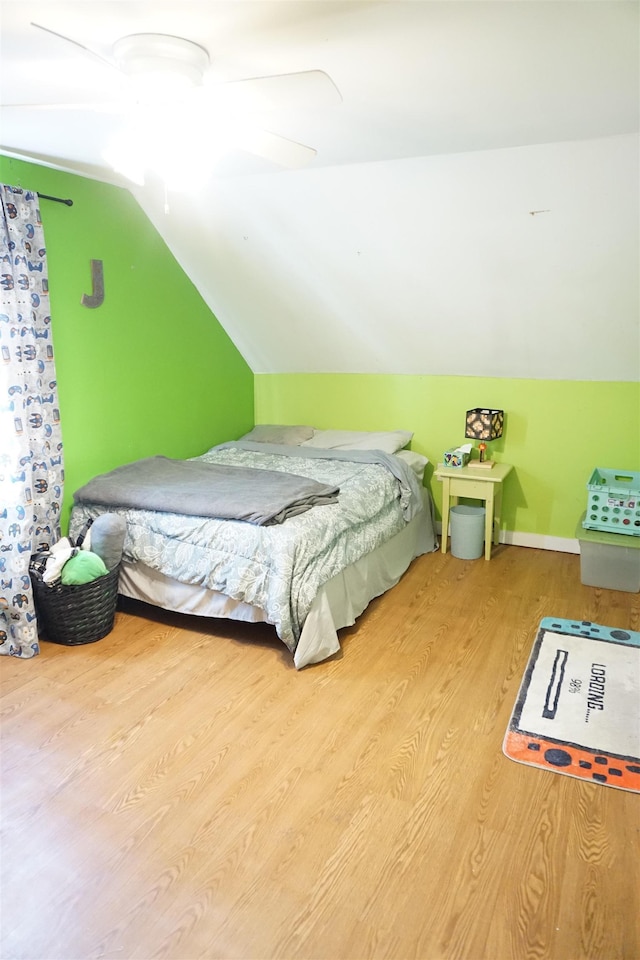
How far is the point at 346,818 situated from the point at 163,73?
87.3 inches

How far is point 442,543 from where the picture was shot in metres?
4.26

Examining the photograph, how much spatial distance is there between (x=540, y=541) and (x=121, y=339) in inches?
112

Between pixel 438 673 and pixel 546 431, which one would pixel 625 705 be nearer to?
pixel 438 673

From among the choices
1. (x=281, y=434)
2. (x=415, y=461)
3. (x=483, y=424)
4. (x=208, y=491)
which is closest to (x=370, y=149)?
(x=208, y=491)

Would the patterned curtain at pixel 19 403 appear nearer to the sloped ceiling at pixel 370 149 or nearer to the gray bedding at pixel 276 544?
the sloped ceiling at pixel 370 149

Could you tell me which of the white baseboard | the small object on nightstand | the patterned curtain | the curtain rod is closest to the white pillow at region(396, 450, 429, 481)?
the small object on nightstand

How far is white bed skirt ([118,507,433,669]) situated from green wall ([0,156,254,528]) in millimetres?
586

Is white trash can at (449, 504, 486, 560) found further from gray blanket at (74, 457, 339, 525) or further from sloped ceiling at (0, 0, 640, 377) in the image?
gray blanket at (74, 457, 339, 525)

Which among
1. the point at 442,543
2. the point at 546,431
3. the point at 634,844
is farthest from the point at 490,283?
the point at 634,844

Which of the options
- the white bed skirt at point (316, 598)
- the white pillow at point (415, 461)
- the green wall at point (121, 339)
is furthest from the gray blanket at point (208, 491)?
the white pillow at point (415, 461)

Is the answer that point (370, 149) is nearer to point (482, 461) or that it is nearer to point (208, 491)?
point (208, 491)

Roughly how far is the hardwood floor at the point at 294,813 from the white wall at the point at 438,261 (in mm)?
1786

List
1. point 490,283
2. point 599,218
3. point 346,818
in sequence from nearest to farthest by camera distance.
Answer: point 346,818, point 599,218, point 490,283

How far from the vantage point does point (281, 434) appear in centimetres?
459
